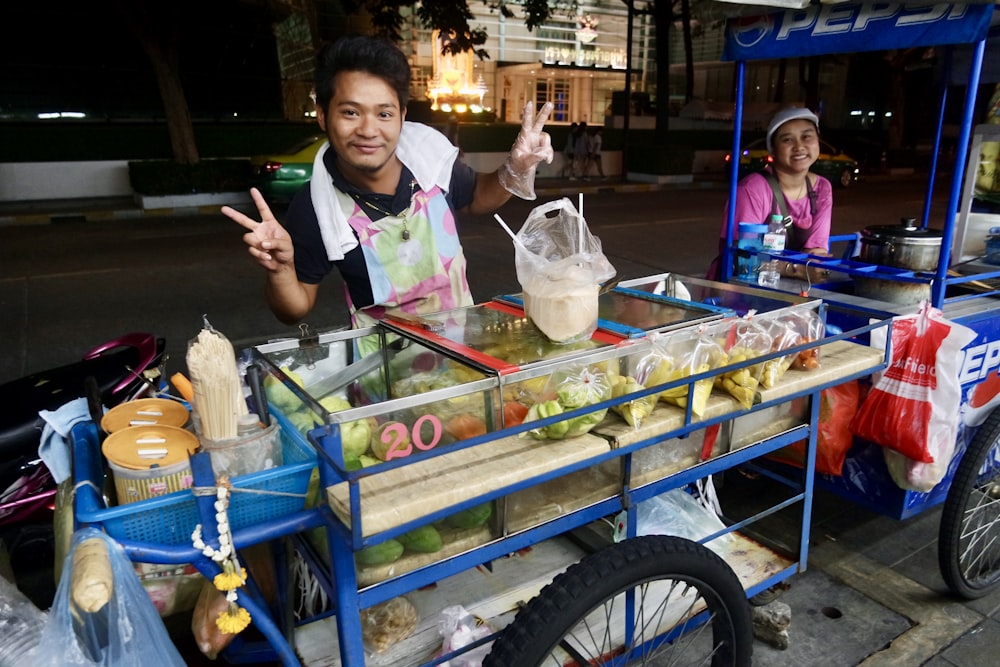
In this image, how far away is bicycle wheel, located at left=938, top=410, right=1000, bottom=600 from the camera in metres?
2.27

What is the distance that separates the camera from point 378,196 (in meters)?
2.11

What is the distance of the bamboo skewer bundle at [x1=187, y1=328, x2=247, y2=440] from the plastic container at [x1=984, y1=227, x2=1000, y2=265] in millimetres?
3147

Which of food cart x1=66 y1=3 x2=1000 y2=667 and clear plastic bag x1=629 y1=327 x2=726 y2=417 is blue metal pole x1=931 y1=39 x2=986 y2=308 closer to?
food cart x1=66 y1=3 x2=1000 y2=667

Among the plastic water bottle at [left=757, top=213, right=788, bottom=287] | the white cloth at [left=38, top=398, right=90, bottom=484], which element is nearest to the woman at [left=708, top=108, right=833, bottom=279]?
the plastic water bottle at [left=757, top=213, right=788, bottom=287]

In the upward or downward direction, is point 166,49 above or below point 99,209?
above

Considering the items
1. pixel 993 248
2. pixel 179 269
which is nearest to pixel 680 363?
pixel 993 248

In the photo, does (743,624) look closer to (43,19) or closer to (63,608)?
(63,608)

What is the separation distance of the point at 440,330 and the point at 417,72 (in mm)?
33405

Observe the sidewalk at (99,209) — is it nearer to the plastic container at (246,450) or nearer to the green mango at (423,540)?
the plastic container at (246,450)

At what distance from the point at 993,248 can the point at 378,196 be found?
267 centimetres

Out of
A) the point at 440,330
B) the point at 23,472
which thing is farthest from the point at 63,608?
the point at 23,472

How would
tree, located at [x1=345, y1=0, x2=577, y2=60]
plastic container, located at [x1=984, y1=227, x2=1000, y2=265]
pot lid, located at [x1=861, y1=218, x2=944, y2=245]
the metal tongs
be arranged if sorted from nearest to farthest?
the metal tongs < pot lid, located at [x1=861, y1=218, x2=944, y2=245] < plastic container, located at [x1=984, y1=227, x2=1000, y2=265] < tree, located at [x1=345, y1=0, x2=577, y2=60]

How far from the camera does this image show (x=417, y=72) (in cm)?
3266

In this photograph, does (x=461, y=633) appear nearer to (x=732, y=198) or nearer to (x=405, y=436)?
(x=405, y=436)
